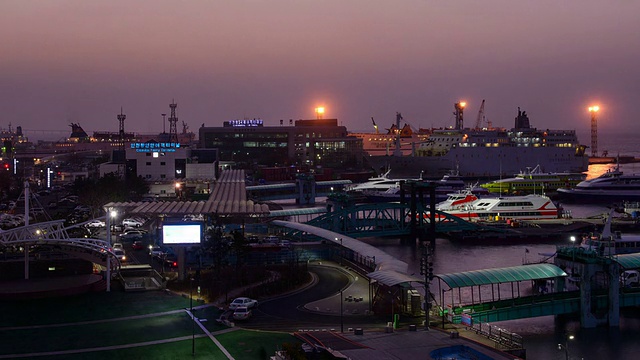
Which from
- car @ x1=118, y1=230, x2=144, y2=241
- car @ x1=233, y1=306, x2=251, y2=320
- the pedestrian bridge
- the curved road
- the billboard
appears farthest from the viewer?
car @ x1=118, y1=230, x2=144, y2=241

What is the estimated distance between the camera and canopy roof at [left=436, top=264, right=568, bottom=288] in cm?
2084

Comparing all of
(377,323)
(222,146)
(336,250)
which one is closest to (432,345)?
(377,323)

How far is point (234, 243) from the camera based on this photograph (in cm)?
2673

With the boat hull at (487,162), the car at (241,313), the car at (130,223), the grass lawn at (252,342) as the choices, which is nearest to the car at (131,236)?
the car at (130,223)

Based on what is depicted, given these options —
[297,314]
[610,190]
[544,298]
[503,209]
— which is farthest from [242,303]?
[610,190]

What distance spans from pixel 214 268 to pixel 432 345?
11.6 m

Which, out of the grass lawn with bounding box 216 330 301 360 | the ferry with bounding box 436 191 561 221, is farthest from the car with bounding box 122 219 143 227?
the grass lawn with bounding box 216 330 301 360

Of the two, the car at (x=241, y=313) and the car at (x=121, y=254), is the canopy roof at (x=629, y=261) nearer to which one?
the car at (x=241, y=313)

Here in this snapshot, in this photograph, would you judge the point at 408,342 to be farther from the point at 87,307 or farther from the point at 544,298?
the point at 87,307

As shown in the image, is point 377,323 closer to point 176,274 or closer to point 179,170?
point 176,274

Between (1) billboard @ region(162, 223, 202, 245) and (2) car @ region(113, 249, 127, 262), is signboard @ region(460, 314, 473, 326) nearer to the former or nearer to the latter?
(1) billboard @ region(162, 223, 202, 245)

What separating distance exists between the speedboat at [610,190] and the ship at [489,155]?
65.7 feet

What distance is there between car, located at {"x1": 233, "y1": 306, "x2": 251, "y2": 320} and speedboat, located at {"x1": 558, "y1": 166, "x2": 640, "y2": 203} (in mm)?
47101

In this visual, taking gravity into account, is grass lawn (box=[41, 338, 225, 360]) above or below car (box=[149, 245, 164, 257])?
below
